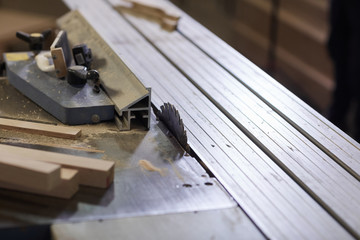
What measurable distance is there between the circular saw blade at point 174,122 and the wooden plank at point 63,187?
1.30 ft

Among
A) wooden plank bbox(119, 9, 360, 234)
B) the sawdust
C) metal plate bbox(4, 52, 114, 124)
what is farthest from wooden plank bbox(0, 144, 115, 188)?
wooden plank bbox(119, 9, 360, 234)

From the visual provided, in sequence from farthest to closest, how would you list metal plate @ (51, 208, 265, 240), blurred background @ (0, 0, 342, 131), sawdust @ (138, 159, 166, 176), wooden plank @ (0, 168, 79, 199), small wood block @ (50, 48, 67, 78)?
blurred background @ (0, 0, 342, 131) < small wood block @ (50, 48, 67, 78) < sawdust @ (138, 159, 166, 176) < wooden plank @ (0, 168, 79, 199) < metal plate @ (51, 208, 265, 240)

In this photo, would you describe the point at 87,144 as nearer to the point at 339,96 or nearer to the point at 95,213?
the point at 95,213

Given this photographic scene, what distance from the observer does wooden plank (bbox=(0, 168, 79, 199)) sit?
4.38ft

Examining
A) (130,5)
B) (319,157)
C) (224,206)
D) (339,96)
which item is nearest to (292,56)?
(339,96)

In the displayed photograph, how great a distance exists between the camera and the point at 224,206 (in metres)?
1.36

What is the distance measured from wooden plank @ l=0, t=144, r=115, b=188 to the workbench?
0.03 meters

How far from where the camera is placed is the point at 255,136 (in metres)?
1.71

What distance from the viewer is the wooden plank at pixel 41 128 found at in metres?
1.64

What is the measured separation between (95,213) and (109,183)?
13 centimetres

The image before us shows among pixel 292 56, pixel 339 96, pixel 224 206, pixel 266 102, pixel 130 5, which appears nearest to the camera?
pixel 224 206

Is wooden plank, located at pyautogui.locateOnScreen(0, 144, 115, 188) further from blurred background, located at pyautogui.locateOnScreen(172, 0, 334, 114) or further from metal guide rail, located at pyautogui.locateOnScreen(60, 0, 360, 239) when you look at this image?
blurred background, located at pyautogui.locateOnScreen(172, 0, 334, 114)

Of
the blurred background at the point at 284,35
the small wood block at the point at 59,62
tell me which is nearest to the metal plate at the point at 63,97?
the small wood block at the point at 59,62

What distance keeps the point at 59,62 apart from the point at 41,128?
308 mm
